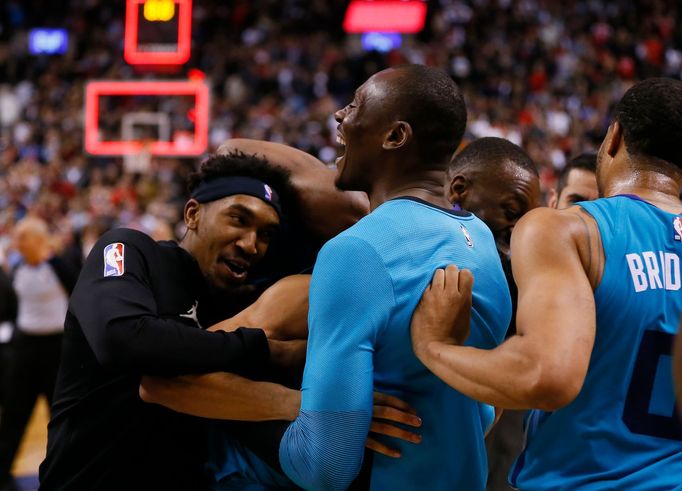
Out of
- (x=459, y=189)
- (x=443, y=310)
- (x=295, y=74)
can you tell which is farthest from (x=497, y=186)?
(x=295, y=74)

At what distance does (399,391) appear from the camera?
6.84ft

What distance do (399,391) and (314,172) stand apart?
105cm

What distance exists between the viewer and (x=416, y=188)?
2.23 meters

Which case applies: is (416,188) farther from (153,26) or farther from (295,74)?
(295,74)

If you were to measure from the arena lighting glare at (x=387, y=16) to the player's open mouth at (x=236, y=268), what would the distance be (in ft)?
51.6

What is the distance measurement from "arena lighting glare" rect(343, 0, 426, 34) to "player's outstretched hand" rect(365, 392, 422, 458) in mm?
16496

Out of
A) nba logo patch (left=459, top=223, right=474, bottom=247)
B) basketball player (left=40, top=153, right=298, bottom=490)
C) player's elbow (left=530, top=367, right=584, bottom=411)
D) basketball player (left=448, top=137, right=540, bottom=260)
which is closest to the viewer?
player's elbow (left=530, top=367, right=584, bottom=411)

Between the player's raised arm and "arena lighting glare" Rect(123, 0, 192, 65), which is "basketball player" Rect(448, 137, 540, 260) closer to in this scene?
the player's raised arm

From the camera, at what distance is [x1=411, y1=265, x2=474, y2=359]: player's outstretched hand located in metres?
1.97

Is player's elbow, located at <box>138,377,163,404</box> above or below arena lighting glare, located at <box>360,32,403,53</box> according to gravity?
below

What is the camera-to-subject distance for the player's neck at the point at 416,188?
7.29 feet

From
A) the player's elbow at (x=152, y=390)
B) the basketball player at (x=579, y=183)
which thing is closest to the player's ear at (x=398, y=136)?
the player's elbow at (x=152, y=390)

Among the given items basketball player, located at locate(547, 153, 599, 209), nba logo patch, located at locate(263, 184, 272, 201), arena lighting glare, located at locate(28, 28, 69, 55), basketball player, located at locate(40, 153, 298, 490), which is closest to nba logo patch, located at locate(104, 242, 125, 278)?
basketball player, located at locate(40, 153, 298, 490)

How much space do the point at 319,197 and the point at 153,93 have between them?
1179 cm
